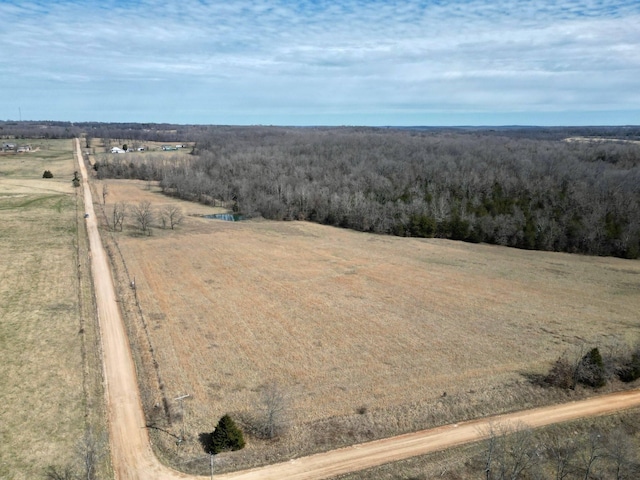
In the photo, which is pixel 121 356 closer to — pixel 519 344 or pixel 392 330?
pixel 392 330

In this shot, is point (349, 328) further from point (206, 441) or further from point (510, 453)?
point (206, 441)

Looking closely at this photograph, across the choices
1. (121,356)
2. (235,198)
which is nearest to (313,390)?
(121,356)

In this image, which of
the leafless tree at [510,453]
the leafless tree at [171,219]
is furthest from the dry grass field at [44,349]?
the leafless tree at [510,453]

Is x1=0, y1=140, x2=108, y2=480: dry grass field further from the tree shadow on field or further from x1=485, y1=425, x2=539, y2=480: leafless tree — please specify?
x1=485, y1=425, x2=539, y2=480: leafless tree

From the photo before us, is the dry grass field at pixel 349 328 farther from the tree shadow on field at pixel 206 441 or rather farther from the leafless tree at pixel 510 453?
the leafless tree at pixel 510 453

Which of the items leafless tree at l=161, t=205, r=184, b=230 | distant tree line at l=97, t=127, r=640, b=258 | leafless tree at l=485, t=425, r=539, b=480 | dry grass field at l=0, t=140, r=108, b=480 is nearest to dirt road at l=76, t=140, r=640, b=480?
dry grass field at l=0, t=140, r=108, b=480

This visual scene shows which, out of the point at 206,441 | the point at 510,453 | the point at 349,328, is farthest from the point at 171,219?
the point at 510,453

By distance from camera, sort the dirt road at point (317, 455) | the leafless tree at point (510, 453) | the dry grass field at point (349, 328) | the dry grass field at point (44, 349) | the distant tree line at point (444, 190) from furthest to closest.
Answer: the distant tree line at point (444, 190) < the dry grass field at point (349, 328) < the dry grass field at point (44, 349) < the leafless tree at point (510, 453) < the dirt road at point (317, 455)
